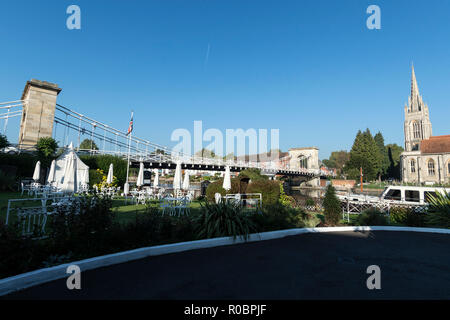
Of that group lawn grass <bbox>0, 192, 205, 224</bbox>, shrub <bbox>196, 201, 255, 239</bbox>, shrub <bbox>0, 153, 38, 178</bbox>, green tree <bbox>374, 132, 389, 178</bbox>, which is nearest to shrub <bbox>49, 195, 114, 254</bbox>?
lawn grass <bbox>0, 192, 205, 224</bbox>

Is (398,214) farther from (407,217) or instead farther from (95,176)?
(95,176)

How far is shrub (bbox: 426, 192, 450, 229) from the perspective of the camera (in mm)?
7684

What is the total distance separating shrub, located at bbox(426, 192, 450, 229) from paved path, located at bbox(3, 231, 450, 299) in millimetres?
3372

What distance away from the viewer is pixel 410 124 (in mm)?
69250

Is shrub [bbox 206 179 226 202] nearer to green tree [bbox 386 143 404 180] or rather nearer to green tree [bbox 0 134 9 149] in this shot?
green tree [bbox 0 134 9 149]

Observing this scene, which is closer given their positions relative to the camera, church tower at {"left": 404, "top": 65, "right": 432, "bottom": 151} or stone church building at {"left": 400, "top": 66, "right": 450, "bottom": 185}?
stone church building at {"left": 400, "top": 66, "right": 450, "bottom": 185}

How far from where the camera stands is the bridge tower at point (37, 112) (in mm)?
21891

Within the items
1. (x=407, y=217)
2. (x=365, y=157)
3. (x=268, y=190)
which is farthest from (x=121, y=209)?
(x=365, y=157)

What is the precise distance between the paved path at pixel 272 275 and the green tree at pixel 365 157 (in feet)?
197

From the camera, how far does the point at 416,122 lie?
68188 mm

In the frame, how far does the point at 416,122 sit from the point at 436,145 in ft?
46.6

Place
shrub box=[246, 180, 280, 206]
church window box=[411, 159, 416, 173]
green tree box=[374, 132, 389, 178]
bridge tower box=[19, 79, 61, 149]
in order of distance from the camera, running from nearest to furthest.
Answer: shrub box=[246, 180, 280, 206] < bridge tower box=[19, 79, 61, 149] < church window box=[411, 159, 416, 173] < green tree box=[374, 132, 389, 178]

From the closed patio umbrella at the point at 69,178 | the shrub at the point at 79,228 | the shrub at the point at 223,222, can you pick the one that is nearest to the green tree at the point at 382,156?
the shrub at the point at 223,222
